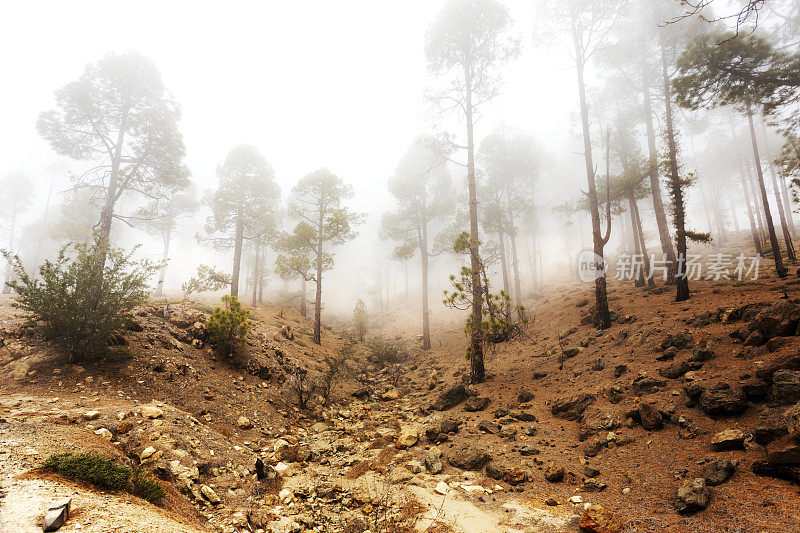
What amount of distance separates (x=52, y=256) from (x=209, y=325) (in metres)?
42.5

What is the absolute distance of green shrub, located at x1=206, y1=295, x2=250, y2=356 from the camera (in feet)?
30.9

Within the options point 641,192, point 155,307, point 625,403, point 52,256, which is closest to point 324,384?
point 155,307

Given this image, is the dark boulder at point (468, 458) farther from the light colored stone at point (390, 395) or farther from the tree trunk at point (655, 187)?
the tree trunk at point (655, 187)

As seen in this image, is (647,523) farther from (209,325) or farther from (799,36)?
(799,36)

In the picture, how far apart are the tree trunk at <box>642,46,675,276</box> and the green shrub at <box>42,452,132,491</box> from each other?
20.0 m

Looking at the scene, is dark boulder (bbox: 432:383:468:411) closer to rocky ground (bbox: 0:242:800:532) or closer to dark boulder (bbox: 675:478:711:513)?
rocky ground (bbox: 0:242:800:532)

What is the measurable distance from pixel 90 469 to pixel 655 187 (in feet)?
73.0

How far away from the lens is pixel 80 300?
6828 millimetres

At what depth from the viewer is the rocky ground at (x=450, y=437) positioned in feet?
11.3

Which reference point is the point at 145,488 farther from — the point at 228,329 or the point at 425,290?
the point at 425,290

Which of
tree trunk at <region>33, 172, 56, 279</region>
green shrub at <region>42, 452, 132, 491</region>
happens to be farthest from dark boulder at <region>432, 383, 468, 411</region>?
tree trunk at <region>33, 172, 56, 279</region>

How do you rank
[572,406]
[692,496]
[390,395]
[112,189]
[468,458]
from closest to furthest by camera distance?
[692,496] → [468,458] → [572,406] → [390,395] → [112,189]

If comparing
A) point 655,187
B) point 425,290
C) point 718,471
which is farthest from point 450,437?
point 655,187

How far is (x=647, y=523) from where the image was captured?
3.41m
